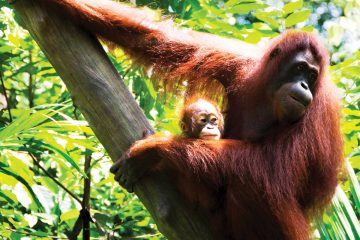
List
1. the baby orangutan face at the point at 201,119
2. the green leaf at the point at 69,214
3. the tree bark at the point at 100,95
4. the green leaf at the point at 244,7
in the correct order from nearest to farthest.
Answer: the tree bark at the point at 100,95, the green leaf at the point at 69,214, the green leaf at the point at 244,7, the baby orangutan face at the point at 201,119

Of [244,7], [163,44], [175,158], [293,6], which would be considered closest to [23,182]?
[175,158]

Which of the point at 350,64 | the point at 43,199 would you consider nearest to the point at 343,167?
the point at 350,64

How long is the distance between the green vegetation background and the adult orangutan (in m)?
0.24

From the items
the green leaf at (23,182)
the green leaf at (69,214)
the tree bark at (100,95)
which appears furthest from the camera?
the green leaf at (69,214)

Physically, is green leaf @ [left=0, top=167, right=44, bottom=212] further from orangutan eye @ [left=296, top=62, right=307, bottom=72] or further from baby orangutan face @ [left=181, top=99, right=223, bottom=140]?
orangutan eye @ [left=296, top=62, right=307, bottom=72]

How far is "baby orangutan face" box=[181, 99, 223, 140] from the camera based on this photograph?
4.64m

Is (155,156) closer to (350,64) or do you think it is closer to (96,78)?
(96,78)

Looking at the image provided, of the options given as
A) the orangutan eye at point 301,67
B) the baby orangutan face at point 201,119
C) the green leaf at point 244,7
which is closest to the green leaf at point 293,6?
the green leaf at point 244,7

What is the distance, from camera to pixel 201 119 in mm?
4688

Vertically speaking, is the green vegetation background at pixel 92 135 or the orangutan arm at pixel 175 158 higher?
the green vegetation background at pixel 92 135

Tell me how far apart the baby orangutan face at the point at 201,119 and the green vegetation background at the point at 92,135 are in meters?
0.13

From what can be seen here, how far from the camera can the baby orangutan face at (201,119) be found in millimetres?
4637

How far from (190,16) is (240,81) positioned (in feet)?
2.91

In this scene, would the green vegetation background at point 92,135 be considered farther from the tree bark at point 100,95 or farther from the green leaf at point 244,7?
the tree bark at point 100,95
